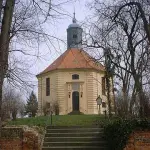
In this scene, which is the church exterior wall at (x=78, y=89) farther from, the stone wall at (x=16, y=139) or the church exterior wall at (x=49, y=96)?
the stone wall at (x=16, y=139)

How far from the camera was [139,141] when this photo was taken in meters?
13.4

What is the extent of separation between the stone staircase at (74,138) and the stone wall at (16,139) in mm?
1114

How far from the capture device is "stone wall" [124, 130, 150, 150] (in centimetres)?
1334

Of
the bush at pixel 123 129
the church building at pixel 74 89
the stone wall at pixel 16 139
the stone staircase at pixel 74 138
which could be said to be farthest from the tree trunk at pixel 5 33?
the church building at pixel 74 89

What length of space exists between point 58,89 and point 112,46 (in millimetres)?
27208

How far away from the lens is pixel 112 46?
81.3ft

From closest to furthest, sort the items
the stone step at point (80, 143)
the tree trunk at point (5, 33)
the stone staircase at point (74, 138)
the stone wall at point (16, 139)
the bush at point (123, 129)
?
the tree trunk at point (5, 33), the bush at point (123, 129), the stone wall at point (16, 139), the stone staircase at point (74, 138), the stone step at point (80, 143)

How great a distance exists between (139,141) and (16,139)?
4624 mm

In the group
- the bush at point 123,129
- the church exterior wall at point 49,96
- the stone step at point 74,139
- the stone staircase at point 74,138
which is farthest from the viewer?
the church exterior wall at point 49,96

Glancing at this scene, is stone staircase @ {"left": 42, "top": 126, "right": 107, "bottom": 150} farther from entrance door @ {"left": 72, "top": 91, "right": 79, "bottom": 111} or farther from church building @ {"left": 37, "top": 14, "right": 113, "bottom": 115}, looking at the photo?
entrance door @ {"left": 72, "top": 91, "right": 79, "bottom": 111}

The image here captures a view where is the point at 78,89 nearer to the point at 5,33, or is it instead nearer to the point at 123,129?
the point at 123,129

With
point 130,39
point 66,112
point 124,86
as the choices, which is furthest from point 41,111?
point 130,39

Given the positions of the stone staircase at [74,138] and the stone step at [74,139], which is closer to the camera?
the stone staircase at [74,138]

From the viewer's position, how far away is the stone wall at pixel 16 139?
13547mm
